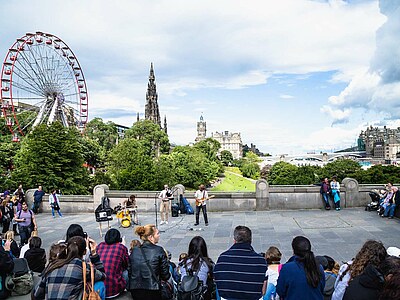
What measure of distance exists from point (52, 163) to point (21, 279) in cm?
2701

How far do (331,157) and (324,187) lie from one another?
17331cm

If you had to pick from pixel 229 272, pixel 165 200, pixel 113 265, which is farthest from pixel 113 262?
pixel 165 200

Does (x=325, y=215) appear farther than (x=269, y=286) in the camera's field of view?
Yes

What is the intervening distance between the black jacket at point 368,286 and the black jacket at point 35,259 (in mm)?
5758

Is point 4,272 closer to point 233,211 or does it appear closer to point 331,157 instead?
point 233,211

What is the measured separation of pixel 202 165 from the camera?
Result: 75750 millimetres

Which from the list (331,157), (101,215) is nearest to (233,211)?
(101,215)

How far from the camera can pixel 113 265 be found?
18.1 ft

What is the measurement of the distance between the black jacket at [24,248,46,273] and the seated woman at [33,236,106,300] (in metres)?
2.73

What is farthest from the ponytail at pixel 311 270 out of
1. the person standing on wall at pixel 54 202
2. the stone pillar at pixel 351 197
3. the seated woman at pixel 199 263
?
the person standing on wall at pixel 54 202

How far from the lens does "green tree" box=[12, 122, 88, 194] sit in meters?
31.0

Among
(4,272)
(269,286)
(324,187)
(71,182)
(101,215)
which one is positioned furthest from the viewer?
Answer: (71,182)

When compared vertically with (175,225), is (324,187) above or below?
above

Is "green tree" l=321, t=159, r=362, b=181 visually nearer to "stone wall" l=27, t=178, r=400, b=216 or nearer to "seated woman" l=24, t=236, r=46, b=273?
"stone wall" l=27, t=178, r=400, b=216
